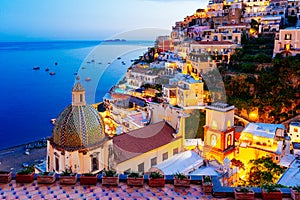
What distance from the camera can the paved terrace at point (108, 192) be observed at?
4.38 m

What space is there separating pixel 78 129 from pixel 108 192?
575 cm

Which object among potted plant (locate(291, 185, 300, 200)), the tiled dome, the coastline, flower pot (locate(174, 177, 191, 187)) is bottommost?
the coastline

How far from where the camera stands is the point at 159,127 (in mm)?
13430

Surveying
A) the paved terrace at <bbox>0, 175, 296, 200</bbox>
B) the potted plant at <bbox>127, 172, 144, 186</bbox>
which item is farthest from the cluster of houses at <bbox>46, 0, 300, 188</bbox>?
the potted plant at <bbox>127, 172, 144, 186</bbox>

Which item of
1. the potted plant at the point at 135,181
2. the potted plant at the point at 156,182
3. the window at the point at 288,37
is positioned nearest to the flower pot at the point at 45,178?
the potted plant at the point at 135,181

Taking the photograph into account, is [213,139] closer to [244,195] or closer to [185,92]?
[185,92]

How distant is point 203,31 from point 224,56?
9158mm

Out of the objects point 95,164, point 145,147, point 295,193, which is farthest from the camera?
point 145,147

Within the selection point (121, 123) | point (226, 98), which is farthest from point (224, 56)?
point (121, 123)

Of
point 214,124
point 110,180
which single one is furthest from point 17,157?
point 110,180

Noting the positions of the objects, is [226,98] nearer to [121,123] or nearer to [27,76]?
[121,123]

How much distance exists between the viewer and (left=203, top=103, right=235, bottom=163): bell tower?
1462cm

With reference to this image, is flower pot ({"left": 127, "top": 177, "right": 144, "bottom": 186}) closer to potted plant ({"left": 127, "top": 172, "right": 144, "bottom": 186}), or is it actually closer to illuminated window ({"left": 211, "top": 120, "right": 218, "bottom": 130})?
potted plant ({"left": 127, "top": 172, "right": 144, "bottom": 186})

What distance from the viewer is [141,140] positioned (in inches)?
471
